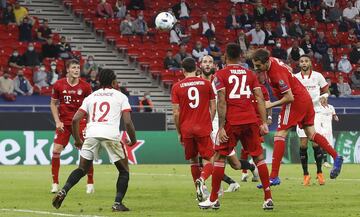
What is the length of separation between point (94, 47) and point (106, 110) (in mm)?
25476

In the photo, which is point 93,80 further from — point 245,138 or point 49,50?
point 245,138

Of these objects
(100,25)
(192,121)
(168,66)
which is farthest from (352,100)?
(192,121)

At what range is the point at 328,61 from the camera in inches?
1663

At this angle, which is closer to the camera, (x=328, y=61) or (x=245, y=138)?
(x=245, y=138)

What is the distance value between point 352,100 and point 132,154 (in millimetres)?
10318

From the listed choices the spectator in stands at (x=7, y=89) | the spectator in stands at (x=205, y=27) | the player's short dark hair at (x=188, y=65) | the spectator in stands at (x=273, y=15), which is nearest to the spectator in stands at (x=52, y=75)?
the spectator in stands at (x=7, y=89)

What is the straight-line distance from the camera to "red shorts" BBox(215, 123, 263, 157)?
15492 mm

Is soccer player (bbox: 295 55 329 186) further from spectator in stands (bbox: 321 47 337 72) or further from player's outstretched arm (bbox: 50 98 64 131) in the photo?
spectator in stands (bbox: 321 47 337 72)

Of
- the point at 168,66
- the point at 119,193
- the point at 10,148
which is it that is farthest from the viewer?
the point at 168,66

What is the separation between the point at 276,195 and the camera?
1869 cm

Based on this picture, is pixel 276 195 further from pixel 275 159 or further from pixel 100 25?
pixel 100 25

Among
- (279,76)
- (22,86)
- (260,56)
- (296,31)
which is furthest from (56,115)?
(296,31)

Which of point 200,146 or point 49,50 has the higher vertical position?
point 200,146

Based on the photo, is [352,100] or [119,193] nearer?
[119,193]
